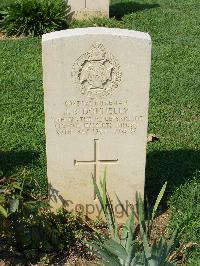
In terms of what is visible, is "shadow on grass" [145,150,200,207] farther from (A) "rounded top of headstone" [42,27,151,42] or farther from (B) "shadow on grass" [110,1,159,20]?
(B) "shadow on grass" [110,1,159,20]

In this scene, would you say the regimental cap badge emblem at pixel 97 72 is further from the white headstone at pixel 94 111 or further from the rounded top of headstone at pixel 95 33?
the rounded top of headstone at pixel 95 33

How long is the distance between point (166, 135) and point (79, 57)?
2.45m

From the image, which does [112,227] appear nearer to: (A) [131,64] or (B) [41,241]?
(B) [41,241]

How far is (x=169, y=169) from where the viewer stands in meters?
5.59

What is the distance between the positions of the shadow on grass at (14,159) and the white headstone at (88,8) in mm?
5505

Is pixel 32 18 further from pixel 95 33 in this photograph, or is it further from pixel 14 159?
pixel 95 33

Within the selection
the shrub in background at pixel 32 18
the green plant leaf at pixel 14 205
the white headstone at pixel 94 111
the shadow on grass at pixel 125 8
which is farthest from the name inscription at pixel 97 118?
the shadow on grass at pixel 125 8

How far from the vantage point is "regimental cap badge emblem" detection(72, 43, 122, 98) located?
13.9ft

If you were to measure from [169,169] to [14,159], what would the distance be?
5.50ft

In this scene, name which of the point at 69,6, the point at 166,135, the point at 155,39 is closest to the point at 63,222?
the point at 166,135

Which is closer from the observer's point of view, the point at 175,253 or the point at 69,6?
the point at 175,253

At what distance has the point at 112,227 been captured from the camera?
406cm

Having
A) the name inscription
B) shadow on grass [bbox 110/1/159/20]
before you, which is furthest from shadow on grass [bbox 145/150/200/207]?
shadow on grass [bbox 110/1/159/20]

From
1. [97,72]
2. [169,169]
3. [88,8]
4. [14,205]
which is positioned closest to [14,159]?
[169,169]
